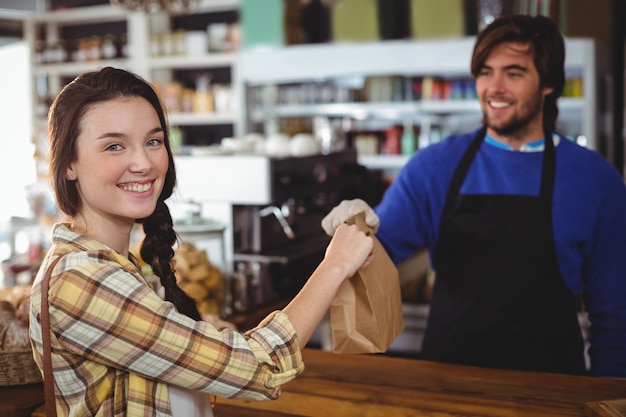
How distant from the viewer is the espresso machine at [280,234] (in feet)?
9.43

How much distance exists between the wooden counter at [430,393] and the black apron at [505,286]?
361mm

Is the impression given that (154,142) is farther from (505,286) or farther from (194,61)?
(194,61)

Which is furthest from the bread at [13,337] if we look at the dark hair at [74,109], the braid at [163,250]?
the dark hair at [74,109]

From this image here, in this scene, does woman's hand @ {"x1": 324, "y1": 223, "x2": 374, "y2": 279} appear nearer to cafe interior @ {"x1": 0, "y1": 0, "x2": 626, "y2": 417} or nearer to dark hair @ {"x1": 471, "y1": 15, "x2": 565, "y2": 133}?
cafe interior @ {"x1": 0, "y1": 0, "x2": 626, "y2": 417}

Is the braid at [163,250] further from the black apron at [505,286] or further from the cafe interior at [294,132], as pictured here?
the black apron at [505,286]

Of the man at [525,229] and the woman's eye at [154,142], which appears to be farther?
the man at [525,229]

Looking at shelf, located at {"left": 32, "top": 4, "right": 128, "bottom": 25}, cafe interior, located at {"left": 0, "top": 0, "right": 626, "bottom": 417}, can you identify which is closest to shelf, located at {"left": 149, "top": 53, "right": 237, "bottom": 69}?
cafe interior, located at {"left": 0, "top": 0, "right": 626, "bottom": 417}


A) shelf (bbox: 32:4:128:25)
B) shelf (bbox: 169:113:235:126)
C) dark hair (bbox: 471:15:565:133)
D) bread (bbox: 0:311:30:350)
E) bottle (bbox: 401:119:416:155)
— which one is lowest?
bread (bbox: 0:311:30:350)

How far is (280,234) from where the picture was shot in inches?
123

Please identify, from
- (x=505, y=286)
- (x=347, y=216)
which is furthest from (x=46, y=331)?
(x=505, y=286)

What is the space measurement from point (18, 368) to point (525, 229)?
1.40m

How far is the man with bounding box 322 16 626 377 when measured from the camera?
6.98 feet

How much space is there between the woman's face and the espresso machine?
155cm

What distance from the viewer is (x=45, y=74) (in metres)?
7.24
